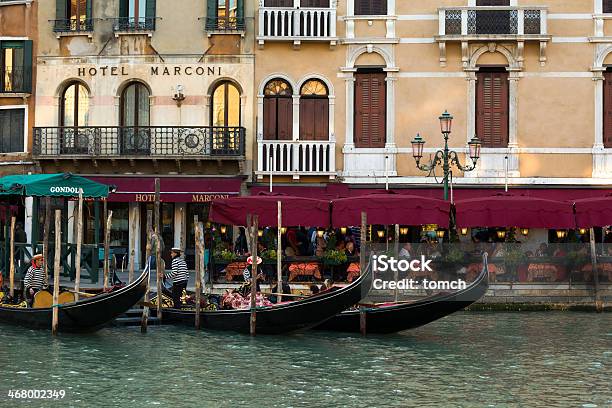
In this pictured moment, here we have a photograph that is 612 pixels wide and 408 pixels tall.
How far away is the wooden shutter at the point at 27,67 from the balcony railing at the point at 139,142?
1043 mm

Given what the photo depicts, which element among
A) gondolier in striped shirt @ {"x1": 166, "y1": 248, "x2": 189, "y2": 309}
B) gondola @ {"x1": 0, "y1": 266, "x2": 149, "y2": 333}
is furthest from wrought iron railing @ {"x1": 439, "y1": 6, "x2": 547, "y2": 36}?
gondola @ {"x1": 0, "y1": 266, "x2": 149, "y2": 333}

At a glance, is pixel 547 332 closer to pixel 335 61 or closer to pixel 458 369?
pixel 458 369

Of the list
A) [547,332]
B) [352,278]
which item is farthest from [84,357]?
[547,332]

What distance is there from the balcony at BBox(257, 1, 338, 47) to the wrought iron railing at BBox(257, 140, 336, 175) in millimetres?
2255

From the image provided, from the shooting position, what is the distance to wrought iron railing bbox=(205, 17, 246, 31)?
2769 cm

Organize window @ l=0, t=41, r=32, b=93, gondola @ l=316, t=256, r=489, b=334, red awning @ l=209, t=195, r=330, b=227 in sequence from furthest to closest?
1. window @ l=0, t=41, r=32, b=93
2. red awning @ l=209, t=195, r=330, b=227
3. gondola @ l=316, t=256, r=489, b=334

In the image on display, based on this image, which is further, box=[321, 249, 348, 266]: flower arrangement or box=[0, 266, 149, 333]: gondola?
box=[321, 249, 348, 266]: flower arrangement

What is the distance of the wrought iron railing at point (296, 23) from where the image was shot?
27328 millimetres

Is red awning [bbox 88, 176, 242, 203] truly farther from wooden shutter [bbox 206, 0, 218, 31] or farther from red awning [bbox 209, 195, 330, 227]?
red awning [bbox 209, 195, 330, 227]

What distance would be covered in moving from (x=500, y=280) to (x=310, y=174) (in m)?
5.62

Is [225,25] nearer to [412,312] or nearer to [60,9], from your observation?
[60,9]

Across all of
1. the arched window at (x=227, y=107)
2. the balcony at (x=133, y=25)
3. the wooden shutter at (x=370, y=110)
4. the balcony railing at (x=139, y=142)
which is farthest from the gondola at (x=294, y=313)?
the balcony at (x=133, y=25)

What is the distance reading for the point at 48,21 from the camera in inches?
1117

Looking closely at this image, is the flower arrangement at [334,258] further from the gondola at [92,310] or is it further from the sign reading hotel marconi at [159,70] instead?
the sign reading hotel marconi at [159,70]
